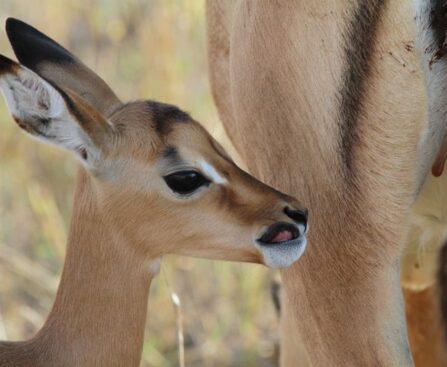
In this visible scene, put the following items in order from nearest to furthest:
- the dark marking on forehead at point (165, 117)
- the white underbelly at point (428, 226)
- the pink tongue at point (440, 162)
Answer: the dark marking on forehead at point (165, 117)
the pink tongue at point (440, 162)
the white underbelly at point (428, 226)

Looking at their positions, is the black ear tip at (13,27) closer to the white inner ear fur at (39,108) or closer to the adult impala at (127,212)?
the adult impala at (127,212)

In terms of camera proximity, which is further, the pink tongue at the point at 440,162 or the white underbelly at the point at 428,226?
the white underbelly at the point at 428,226

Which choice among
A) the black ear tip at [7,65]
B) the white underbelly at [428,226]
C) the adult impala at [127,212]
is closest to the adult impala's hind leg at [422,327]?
the white underbelly at [428,226]

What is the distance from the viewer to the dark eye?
8.79 ft

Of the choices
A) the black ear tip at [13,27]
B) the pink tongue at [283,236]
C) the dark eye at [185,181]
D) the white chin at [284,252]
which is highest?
the black ear tip at [13,27]

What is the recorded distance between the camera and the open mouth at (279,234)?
2629 mm

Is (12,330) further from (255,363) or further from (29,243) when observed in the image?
(255,363)

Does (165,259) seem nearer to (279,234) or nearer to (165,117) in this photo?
(165,117)

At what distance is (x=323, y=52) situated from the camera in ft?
8.91

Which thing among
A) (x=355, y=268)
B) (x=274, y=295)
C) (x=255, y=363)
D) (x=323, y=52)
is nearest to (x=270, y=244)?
(x=355, y=268)

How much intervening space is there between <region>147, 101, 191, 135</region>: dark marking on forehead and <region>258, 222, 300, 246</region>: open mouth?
0.33 m

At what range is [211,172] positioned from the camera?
106 inches

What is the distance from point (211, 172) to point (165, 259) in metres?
2.75

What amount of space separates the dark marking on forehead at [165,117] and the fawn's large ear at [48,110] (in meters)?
0.14
